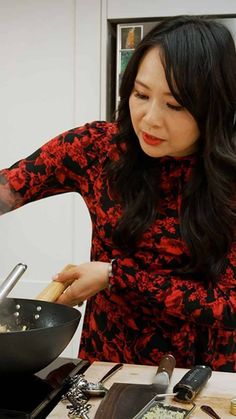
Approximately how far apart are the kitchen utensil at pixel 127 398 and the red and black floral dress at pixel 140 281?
0.24m

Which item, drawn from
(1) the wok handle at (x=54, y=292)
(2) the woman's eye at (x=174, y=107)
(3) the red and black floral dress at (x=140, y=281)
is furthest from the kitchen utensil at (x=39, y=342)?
(2) the woman's eye at (x=174, y=107)

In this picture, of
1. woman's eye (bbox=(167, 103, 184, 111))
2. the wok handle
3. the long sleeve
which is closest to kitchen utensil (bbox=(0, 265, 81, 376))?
the wok handle

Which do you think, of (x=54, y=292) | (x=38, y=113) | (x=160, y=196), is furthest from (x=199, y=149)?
(x=38, y=113)

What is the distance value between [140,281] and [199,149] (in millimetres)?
375

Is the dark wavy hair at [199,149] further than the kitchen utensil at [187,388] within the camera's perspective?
Yes

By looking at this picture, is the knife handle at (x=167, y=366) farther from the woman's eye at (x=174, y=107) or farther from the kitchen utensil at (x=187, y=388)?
the woman's eye at (x=174, y=107)

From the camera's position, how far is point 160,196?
1430 mm

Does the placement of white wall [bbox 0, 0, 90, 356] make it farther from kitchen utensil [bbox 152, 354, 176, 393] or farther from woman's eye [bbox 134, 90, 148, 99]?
kitchen utensil [bbox 152, 354, 176, 393]

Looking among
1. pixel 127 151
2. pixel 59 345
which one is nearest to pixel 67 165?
pixel 127 151

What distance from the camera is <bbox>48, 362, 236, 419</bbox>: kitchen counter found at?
3.32 feet

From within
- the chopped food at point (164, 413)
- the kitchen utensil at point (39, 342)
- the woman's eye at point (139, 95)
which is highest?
the woman's eye at point (139, 95)

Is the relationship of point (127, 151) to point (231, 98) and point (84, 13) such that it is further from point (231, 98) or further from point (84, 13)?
point (84, 13)

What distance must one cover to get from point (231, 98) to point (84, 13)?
66.6 inches

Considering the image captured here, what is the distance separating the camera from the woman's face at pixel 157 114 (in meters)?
1.22
